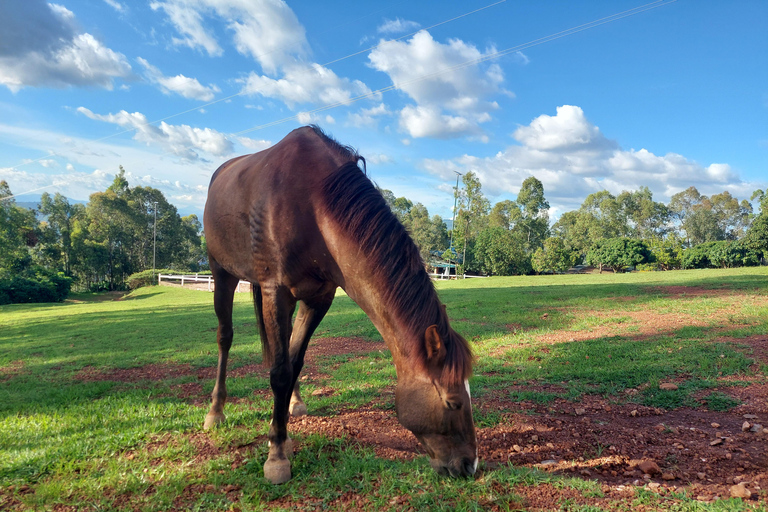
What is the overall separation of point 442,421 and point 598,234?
180 ft

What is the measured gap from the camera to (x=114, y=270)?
4212cm

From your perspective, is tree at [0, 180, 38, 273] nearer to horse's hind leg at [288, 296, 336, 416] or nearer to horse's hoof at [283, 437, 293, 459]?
horse's hind leg at [288, 296, 336, 416]

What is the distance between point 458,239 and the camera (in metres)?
33.4

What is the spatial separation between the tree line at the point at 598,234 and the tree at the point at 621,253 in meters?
0.09

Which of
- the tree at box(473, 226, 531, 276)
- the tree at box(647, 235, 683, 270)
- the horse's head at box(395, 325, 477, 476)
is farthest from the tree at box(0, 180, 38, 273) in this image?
the tree at box(647, 235, 683, 270)

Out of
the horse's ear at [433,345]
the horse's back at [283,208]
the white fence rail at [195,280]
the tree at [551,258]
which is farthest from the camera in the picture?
the tree at [551,258]

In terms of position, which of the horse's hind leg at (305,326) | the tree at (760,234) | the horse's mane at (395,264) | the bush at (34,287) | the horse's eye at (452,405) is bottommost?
the bush at (34,287)

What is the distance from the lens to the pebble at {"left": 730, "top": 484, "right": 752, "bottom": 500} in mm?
2207

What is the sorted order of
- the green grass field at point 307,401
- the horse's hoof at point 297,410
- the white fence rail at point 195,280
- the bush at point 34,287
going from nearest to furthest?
the green grass field at point 307,401 < the horse's hoof at point 297,410 < the bush at point 34,287 < the white fence rail at point 195,280

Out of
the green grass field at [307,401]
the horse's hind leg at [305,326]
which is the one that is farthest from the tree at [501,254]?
the horse's hind leg at [305,326]

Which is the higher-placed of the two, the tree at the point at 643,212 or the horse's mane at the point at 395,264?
the tree at the point at 643,212

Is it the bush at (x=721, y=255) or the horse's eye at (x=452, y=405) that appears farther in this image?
the bush at (x=721, y=255)

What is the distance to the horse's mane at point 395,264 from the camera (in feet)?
7.87

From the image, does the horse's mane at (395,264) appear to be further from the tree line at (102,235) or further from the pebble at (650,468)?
the tree line at (102,235)
